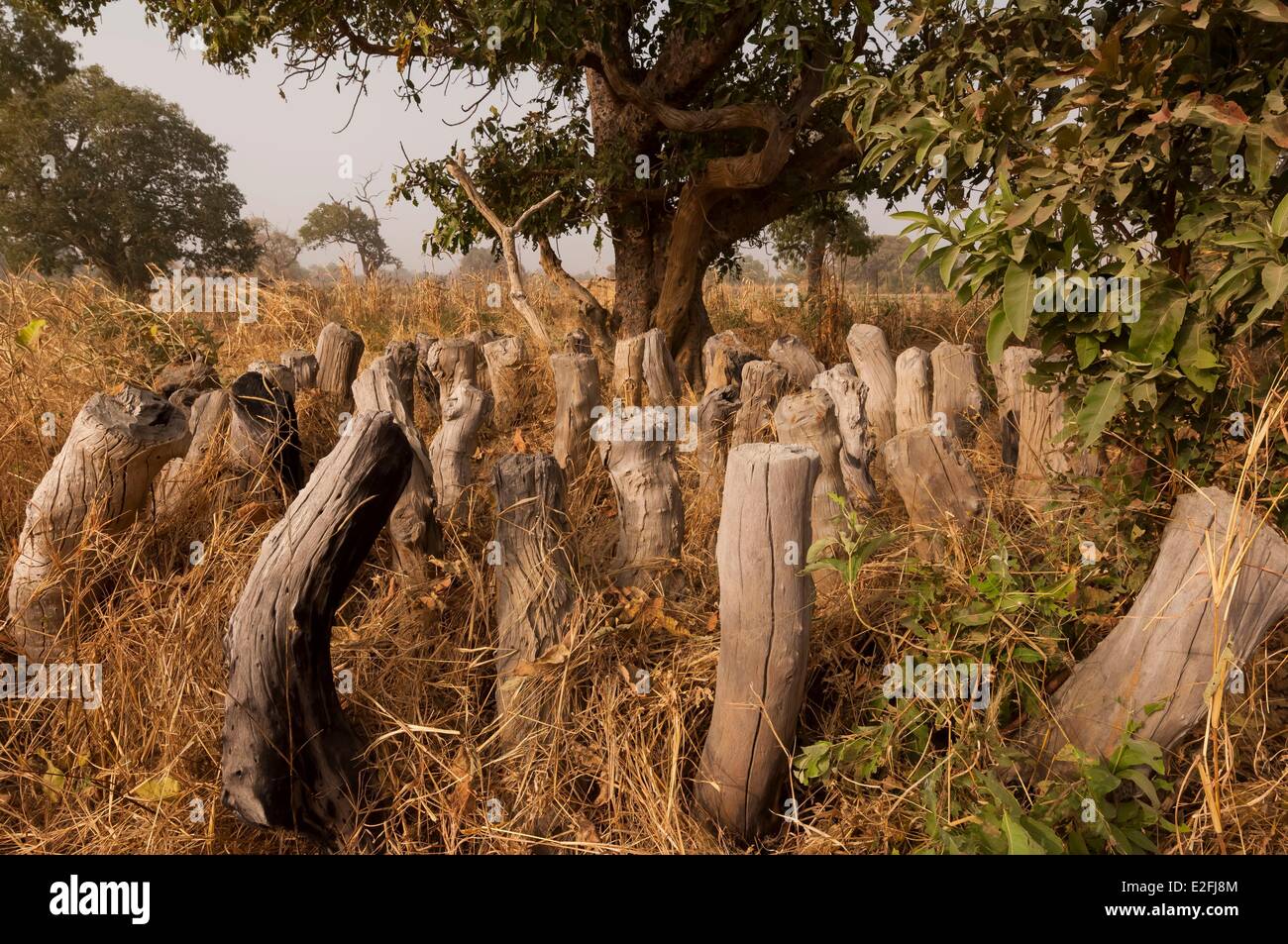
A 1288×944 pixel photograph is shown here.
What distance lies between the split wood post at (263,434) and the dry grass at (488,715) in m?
0.15

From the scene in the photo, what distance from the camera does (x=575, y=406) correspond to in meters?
3.65

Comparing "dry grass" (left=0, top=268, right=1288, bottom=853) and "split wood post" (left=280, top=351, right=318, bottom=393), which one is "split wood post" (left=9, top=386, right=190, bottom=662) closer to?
"dry grass" (left=0, top=268, right=1288, bottom=853)

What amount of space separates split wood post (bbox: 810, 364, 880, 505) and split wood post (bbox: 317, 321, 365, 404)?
2.77m

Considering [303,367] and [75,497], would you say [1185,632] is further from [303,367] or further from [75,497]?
[303,367]

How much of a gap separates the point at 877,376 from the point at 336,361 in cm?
299

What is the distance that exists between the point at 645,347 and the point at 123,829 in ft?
10.4

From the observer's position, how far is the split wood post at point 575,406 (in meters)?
3.64

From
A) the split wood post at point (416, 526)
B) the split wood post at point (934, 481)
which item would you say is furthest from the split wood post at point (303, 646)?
the split wood post at point (934, 481)

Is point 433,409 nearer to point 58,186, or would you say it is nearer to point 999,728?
point 999,728

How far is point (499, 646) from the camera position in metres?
2.33

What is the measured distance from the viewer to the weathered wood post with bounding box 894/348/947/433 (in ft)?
11.3

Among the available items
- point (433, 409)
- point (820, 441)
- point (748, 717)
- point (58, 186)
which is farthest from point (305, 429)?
point (58, 186)

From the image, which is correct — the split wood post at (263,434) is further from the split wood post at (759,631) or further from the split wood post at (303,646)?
the split wood post at (759,631)
